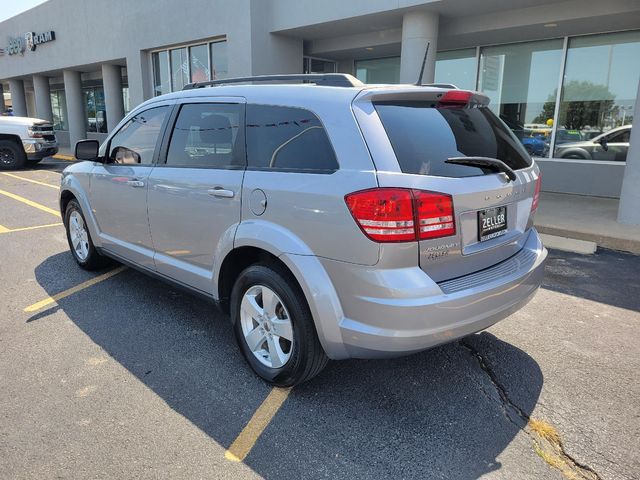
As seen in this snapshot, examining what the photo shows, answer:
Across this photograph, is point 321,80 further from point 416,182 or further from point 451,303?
point 451,303

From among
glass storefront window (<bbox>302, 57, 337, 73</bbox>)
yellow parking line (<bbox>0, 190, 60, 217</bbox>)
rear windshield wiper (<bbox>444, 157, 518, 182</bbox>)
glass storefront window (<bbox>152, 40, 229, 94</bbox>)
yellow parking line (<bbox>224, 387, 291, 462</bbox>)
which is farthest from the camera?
glass storefront window (<bbox>302, 57, 337, 73</bbox>)

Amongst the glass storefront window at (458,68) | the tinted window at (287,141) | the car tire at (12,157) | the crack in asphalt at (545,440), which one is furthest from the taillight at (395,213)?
the car tire at (12,157)

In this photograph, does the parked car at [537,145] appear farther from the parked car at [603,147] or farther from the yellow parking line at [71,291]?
the yellow parking line at [71,291]

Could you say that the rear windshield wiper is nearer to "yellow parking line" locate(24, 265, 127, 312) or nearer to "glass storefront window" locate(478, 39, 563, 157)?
"yellow parking line" locate(24, 265, 127, 312)

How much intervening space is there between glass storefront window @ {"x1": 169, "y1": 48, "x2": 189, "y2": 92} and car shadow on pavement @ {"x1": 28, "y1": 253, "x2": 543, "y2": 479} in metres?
11.8

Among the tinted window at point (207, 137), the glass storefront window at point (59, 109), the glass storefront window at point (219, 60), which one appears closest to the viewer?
the tinted window at point (207, 137)

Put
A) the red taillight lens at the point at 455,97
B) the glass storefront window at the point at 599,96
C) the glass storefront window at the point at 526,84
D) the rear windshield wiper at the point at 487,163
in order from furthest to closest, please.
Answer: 1. the glass storefront window at the point at 526,84
2. the glass storefront window at the point at 599,96
3. the red taillight lens at the point at 455,97
4. the rear windshield wiper at the point at 487,163

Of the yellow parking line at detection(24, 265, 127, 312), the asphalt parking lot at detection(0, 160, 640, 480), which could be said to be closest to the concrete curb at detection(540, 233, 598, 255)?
the asphalt parking lot at detection(0, 160, 640, 480)

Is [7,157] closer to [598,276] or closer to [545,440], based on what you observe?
[598,276]

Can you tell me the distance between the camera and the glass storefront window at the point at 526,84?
10.5m

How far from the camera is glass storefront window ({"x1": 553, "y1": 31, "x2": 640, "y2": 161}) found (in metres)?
9.63

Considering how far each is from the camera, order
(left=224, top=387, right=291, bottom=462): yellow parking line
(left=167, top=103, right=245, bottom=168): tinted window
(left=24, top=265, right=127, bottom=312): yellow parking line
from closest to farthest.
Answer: (left=224, top=387, right=291, bottom=462): yellow parking line → (left=167, top=103, right=245, bottom=168): tinted window → (left=24, top=265, right=127, bottom=312): yellow parking line

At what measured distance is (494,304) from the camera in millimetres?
2791

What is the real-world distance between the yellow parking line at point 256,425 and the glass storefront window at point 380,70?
1150 cm
